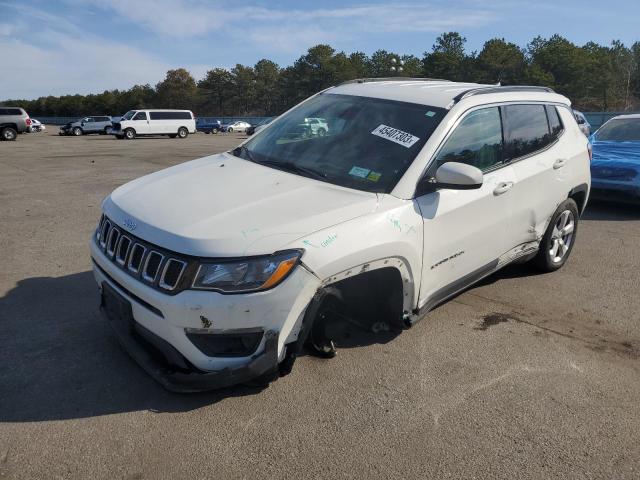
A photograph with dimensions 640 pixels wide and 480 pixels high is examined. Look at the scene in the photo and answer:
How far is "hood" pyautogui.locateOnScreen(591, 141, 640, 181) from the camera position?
8086 millimetres

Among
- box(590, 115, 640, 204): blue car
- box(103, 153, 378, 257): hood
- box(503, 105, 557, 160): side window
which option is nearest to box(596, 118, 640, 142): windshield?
box(590, 115, 640, 204): blue car

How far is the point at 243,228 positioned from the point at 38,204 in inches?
296

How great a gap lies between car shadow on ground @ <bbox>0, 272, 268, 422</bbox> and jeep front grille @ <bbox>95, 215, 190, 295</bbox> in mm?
706

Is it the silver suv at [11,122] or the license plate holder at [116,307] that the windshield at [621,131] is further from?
the silver suv at [11,122]

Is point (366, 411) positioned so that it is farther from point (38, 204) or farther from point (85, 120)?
point (85, 120)

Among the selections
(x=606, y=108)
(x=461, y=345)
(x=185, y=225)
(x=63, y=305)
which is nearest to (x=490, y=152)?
(x=461, y=345)

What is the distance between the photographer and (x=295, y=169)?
364cm

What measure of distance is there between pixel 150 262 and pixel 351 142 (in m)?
1.68

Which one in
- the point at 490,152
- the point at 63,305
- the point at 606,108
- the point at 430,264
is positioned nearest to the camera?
the point at 430,264

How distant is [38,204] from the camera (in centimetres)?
885

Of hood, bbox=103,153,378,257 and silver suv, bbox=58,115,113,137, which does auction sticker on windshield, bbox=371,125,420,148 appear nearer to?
hood, bbox=103,153,378,257

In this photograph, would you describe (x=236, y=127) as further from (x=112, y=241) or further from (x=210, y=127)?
(x=112, y=241)

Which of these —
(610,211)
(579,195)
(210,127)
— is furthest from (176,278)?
(210,127)

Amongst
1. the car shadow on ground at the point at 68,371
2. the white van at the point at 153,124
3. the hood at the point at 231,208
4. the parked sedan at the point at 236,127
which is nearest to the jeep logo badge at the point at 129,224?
the hood at the point at 231,208
